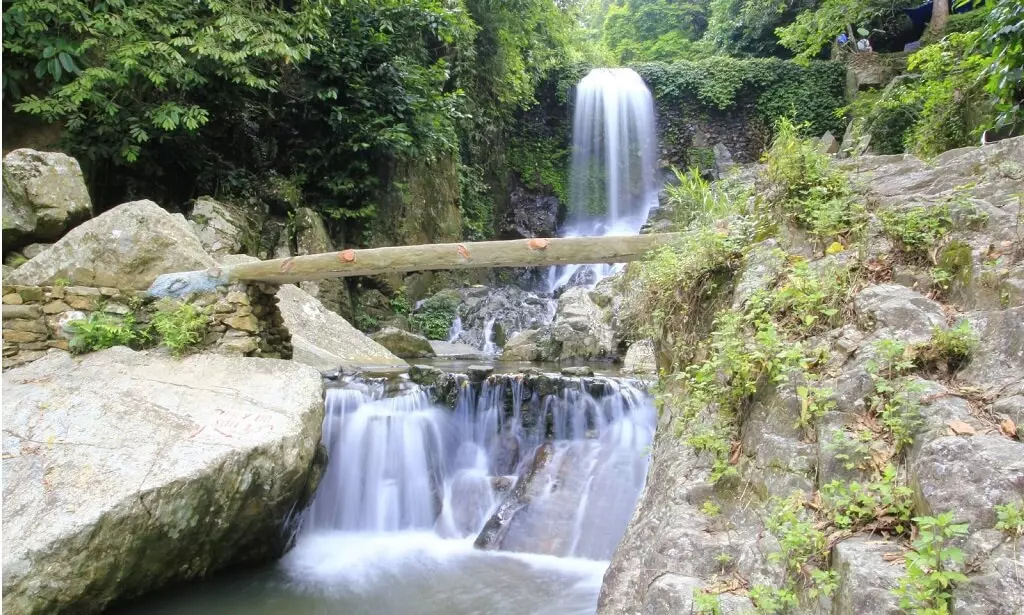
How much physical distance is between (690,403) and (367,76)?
373 inches

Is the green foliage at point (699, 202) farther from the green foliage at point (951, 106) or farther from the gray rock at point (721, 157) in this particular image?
the gray rock at point (721, 157)

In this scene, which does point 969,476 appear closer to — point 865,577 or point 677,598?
point 865,577

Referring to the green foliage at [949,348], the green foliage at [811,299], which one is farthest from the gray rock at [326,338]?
the green foliage at [949,348]

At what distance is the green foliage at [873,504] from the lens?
2086 millimetres

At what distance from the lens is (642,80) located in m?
17.9

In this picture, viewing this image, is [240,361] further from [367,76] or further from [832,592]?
[367,76]

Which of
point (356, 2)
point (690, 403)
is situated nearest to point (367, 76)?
point (356, 2)

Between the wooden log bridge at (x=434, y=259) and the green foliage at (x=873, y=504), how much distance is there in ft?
8.41

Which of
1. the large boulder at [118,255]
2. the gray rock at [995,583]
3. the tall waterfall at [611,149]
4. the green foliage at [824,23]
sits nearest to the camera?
the gray rock at [995,583]

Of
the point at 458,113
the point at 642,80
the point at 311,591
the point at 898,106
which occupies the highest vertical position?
the point at 642,80

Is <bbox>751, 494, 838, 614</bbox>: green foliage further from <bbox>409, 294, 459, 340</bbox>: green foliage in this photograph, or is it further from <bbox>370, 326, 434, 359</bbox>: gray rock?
<bbox>409, 294, 459, 340</bbox>: green foliage

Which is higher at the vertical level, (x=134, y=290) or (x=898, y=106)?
(x=898, y=106)

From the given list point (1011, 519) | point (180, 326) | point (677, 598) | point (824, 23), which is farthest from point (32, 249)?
point (824, 23)

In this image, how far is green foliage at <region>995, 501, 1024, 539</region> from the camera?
5.74ft
